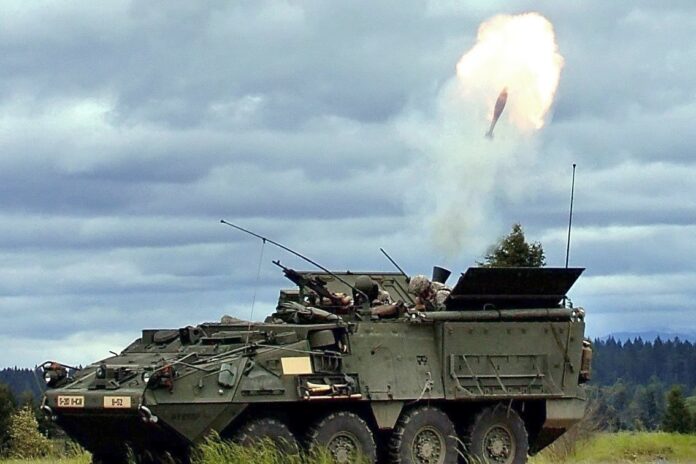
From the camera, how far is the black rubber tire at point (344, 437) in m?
24.4

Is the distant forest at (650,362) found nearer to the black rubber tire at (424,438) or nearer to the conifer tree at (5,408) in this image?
the conifer tree at (5,408)

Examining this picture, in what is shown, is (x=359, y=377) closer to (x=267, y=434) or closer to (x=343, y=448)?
(x=343, y=448)

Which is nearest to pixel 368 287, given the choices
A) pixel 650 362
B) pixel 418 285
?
pixel 418 285

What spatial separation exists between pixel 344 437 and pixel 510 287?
383 cm

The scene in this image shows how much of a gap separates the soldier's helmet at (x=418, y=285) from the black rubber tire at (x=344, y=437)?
11.0ft

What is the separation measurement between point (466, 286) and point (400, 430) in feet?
8.24

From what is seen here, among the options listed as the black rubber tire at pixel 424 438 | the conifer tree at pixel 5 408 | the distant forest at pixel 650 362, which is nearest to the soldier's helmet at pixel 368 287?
the black rubber tire at pixel 424 438

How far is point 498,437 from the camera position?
2667 cm

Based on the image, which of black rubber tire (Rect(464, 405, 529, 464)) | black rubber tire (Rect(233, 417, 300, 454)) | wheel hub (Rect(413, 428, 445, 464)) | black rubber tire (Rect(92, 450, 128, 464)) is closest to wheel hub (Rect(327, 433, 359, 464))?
black rubber tire (Rect(233, 417, 300, 454))

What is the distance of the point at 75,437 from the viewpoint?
81.8 feet

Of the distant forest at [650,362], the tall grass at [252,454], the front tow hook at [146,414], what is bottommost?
the tall grass at [252,454]

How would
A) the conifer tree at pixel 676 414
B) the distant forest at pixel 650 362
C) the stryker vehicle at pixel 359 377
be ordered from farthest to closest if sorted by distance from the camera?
the distant forest at pixel 650 362 < the conifer tree at pixel 676 414 < the stryker vehicle at pixel 359 377

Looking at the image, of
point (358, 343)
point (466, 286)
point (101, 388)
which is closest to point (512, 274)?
point (466, 286)

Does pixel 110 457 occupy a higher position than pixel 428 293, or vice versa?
pixel 428 293
